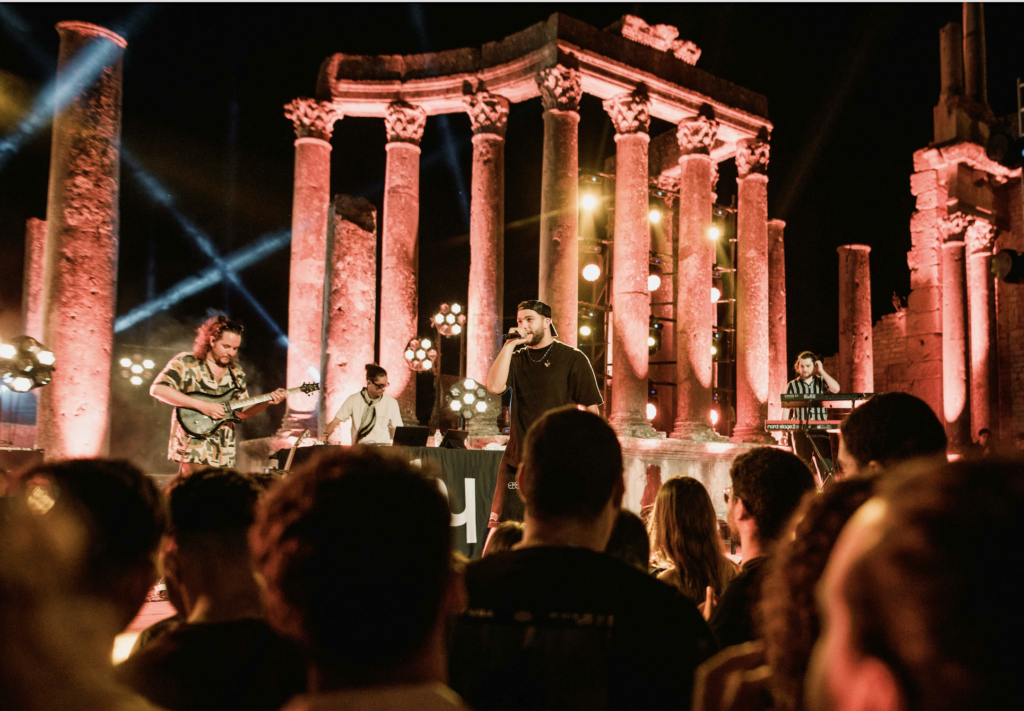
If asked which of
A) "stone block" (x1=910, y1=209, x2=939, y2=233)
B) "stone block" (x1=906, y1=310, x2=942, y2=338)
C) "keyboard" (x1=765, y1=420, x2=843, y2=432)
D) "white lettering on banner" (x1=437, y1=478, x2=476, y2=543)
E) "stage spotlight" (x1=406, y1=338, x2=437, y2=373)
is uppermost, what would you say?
"stone block" (x1=910, y1=209, x2=939, y2=233)

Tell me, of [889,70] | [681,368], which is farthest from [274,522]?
[889,70]

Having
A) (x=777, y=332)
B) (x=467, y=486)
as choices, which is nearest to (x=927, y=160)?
(x=777, y=332)

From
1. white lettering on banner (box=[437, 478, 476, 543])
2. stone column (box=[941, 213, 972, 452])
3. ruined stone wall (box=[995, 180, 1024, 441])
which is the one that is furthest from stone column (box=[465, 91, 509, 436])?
ruined stone wall (box=[995, 180, 1024, 441])

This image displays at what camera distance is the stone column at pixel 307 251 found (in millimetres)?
14820

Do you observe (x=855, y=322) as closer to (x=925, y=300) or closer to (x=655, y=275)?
(x=925, y=300)

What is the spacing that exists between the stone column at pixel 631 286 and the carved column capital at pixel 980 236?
1069cm

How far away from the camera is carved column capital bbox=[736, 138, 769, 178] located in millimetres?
18500

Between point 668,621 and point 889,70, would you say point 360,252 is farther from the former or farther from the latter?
point 889,70

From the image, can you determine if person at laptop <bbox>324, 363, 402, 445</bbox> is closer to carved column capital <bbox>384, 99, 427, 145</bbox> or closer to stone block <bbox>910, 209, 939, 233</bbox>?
carved column capital <bbox>384, 99, 427, 145</bbox>

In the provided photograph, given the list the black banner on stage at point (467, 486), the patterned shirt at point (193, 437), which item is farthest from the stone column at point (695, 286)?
the patterned shirt at point (193, 437)

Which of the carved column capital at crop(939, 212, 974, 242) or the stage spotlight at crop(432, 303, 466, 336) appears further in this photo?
the carved column capital at crop(939, 212, 974, 242)

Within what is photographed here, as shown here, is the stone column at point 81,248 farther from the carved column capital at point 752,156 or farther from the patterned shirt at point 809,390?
the carved column capital at point 752,156

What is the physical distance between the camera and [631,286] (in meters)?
15.6

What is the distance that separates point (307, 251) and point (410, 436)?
26.6 feet
